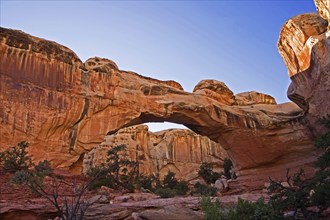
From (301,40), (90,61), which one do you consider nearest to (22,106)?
(90,61)

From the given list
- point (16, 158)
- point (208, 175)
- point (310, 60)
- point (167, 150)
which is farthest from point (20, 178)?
point (167, 150)

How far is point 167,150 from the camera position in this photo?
37844 mm

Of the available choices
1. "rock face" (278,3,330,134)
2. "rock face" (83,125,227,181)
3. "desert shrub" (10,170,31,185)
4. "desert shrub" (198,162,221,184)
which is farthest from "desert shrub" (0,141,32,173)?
"rock face" (83,125,227,181)

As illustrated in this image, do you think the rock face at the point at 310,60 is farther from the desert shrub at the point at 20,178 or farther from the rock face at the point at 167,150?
the rock face at the point at 167,150

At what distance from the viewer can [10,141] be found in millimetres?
12898

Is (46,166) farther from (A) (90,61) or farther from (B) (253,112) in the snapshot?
(B) (253,112)

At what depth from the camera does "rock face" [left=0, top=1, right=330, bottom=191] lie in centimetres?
1369

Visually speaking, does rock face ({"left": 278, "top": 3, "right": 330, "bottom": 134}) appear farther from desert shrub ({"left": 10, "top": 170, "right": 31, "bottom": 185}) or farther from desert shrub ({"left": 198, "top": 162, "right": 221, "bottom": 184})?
desert shrub ({"left": 10, "top": 170, "right": 31, "bottom": 185})

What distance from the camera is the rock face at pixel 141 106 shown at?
1369cm

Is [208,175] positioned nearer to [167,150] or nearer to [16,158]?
[167,150]

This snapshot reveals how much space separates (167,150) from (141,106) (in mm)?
21607

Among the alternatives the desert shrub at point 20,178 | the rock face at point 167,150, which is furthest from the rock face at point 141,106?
the rock face at point 167,150

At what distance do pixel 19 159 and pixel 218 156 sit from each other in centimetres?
3011

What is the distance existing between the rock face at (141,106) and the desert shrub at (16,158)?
65 cm
